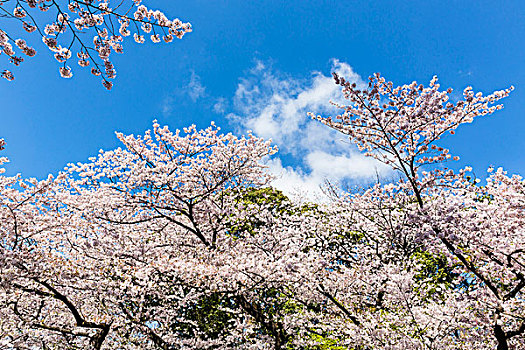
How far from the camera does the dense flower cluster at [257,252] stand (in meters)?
6.73

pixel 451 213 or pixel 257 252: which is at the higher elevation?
pixel 257 252

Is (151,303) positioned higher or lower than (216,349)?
higher

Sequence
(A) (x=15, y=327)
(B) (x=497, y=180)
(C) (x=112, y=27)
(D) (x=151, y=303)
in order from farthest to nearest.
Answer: (D) (x=151, y=303), (A) (x=15, y=327), (B) (x=497, y=180), (C) (x=112, y=27)

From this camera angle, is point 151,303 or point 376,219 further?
point 151,303

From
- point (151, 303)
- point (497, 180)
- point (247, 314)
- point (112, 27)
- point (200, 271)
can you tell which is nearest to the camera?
point (112, 27)

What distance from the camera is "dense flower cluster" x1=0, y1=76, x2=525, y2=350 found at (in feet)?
22.1

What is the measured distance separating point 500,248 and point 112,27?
24.9 ft

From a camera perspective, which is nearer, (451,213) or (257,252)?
(451,213)

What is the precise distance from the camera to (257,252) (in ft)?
35.3

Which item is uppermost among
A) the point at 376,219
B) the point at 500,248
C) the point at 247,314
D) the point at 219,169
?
the point at 219,169

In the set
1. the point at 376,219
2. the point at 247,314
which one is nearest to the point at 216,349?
the point at 247,314

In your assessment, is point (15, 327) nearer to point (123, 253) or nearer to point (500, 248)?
point (123, 253)

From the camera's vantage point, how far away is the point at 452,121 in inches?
250

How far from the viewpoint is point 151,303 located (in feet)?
41.0
